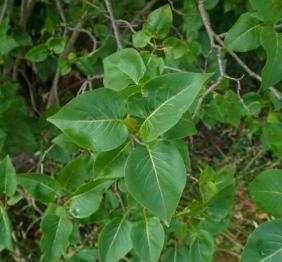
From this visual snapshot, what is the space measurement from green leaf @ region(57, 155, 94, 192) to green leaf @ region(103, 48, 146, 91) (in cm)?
18

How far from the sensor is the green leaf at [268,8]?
1194 millimetres

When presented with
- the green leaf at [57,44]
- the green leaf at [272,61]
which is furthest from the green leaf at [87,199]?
the green leaf at [57,44]

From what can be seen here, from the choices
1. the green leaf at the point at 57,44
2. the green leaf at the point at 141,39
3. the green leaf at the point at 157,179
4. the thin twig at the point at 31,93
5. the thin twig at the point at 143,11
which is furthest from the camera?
the thin twig at the point at 31,93

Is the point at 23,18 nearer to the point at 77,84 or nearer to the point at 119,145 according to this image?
the point at 77,84

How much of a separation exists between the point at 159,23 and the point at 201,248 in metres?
0.51

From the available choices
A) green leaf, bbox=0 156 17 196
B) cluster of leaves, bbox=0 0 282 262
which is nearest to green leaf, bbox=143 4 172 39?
cluster of leaves, bbox=0 0 282 262

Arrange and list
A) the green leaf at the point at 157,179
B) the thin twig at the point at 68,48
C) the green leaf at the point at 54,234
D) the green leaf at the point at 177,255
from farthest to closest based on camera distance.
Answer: the thin twig at the point at 68,48 < the green leaf at the point at 177,255 < the green leaf at the point at 54,234 < the green leaf at the point at 157,179

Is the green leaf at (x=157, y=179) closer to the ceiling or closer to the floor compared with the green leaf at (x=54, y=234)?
closer to the ceiling

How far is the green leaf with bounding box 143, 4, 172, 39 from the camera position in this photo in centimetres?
136

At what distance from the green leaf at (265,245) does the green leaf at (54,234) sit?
0.35m

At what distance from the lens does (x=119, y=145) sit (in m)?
1.00

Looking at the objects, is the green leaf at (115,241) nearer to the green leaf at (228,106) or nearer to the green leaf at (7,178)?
the green leaf at (7,178)

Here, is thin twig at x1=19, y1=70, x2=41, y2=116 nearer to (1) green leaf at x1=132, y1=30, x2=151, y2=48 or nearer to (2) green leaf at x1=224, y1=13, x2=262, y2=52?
(1) green leaf at x1=132, y1=30, x2=151, y2=48

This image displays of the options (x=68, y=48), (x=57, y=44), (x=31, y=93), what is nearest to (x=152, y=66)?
(x=57, y=44)
